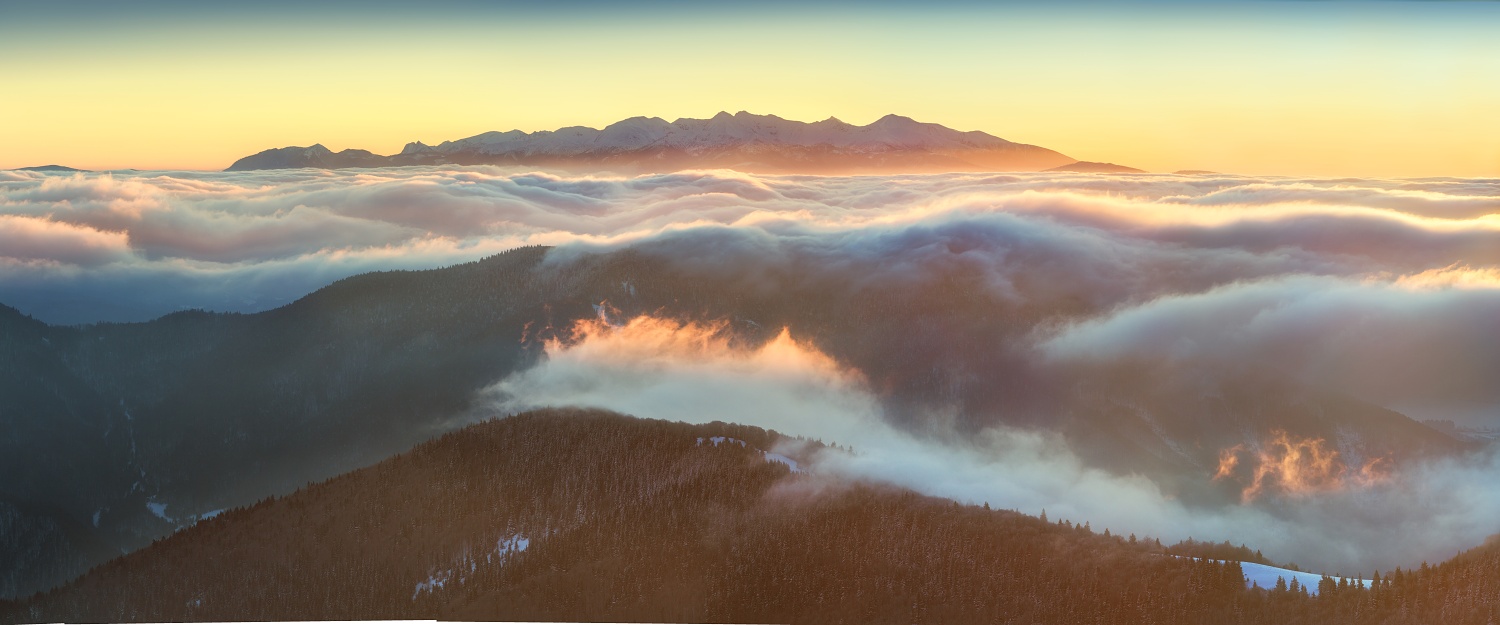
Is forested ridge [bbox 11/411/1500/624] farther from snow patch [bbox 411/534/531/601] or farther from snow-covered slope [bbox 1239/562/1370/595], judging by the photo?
snow-covered slope [bbox 1239/562/1370/595]

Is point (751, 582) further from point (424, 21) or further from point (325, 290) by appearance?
point (325, 290)

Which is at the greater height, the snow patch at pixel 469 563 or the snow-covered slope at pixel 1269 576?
the snow-covered slope at pixel 1269 576

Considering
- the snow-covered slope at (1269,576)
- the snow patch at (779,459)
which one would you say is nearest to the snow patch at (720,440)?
the snow patch at (779,459)

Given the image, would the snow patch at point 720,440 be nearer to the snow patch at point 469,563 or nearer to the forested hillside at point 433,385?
the forested hillside at point 433,385

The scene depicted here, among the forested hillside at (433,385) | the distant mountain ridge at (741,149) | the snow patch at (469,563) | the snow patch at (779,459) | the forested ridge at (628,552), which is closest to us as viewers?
the forested ridge at (628,552)

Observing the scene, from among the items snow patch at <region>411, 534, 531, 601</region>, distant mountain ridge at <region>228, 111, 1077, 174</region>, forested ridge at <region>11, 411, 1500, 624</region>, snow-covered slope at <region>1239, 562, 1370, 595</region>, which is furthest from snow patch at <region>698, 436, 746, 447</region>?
snow-covered slope at <region>1239, 562, 1370, 595</region>

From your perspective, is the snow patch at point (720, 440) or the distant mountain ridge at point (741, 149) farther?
the snow patch at point (720, 440)

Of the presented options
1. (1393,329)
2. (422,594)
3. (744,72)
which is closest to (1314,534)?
(1393,329)
